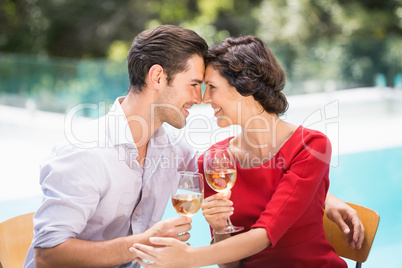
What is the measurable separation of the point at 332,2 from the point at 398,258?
39.6 feet

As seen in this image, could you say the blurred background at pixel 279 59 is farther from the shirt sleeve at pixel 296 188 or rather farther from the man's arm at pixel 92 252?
the man's arm at pixel 92 252

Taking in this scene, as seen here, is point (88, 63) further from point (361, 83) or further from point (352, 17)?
point (352, 17)

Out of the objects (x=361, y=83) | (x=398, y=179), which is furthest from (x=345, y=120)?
(x=398, y=179)

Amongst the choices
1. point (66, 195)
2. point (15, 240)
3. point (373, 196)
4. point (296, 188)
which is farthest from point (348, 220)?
point (373, 196)

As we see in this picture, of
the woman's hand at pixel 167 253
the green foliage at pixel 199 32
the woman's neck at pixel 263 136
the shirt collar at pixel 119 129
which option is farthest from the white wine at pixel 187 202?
the green foliage at pixel 199 32

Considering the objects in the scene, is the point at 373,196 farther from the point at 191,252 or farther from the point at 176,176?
the point at 191,252

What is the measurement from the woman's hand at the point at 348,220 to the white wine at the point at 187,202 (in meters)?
0.79

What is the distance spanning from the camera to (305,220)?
2254 mm

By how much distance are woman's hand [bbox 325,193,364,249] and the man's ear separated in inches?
39.6

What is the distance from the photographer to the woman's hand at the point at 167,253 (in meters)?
1.81

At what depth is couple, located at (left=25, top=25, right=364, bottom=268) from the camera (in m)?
1.95

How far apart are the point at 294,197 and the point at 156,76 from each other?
84cm

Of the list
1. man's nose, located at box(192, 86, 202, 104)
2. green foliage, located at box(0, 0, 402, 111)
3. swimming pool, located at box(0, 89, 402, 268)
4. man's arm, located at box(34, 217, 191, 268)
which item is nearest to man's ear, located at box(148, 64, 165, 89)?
man's nose, located at box(192, 86, 202, 104)

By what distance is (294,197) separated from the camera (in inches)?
82.4
